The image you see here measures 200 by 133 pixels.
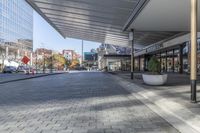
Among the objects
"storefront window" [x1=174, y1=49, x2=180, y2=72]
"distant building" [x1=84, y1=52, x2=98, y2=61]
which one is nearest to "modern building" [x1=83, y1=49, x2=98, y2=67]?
"distant building" [x1=84, y1=52, x2=98, y2=61]

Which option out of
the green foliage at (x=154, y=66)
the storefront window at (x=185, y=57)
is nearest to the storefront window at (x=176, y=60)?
the storefront window at (x=185, y=57)

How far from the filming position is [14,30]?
12562cm

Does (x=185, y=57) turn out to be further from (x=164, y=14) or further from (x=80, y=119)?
(x=80, y=119)

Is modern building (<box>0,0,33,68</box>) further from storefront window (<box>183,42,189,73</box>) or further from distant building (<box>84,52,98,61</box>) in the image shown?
storefront window (<box>183,42,189,73</box>)

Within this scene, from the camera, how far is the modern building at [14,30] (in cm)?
11044

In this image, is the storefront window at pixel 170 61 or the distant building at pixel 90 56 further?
the distant building at pixel 90 56

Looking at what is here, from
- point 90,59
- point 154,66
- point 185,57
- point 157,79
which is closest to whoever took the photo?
point 157,79

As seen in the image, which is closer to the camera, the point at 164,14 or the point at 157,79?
the point at 157,79

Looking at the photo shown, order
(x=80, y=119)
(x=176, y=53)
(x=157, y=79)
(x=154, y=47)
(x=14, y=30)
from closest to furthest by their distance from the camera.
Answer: (x=80, y=119), (x=157, y=79), (x=176, y=53), (x=154, y=47), (x=14, y=30)

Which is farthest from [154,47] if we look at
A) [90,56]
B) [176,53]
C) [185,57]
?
[90,56]

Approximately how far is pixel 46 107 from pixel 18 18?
4953 inches

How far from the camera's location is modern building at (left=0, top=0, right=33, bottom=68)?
11044cm

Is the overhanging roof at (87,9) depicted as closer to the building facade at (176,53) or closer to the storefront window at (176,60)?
the building facade at (176,53)

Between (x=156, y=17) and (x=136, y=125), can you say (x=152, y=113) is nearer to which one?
(x=136, y=125)
